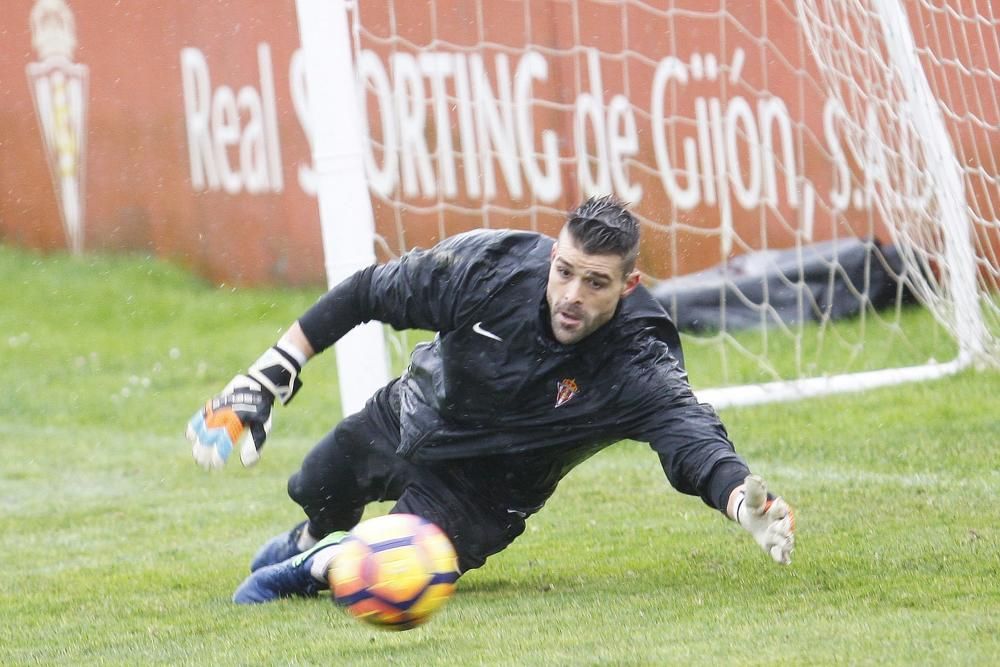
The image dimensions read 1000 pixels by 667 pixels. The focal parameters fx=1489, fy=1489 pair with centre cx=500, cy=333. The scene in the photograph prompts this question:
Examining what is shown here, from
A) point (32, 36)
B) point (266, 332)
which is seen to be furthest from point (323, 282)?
point (32, 36)

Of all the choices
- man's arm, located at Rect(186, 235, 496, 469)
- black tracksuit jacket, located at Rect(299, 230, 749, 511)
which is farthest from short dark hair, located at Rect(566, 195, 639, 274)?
man's arm, located at Rect(186, 235, 496, 469)

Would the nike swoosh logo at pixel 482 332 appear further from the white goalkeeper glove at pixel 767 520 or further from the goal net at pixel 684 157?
the goal net at pixel 684 157

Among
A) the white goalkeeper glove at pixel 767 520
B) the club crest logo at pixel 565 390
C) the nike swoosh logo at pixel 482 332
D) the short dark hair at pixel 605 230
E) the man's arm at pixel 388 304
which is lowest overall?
the white goalkeeper glove at pixel 767 520

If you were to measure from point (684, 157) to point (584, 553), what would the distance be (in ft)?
24.3

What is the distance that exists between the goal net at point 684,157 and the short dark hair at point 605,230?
221 inches

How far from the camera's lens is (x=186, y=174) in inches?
674

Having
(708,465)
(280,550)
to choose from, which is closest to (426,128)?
(280,550)

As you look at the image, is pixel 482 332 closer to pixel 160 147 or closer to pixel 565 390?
pixel 565 390

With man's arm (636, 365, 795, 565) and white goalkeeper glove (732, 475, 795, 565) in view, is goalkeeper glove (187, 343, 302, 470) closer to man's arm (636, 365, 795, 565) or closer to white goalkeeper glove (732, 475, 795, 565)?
man's arm (636, 365, 795, 565)

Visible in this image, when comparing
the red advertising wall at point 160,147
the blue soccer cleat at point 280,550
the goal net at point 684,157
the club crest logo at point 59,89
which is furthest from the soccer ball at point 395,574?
the club crest logo at point 59,89

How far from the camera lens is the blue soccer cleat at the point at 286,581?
5832 mm

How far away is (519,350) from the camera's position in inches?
208

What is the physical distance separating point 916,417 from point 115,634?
5696 mm

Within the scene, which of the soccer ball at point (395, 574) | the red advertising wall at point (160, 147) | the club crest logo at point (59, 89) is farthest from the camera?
the club crest logo at point (59, 89)
